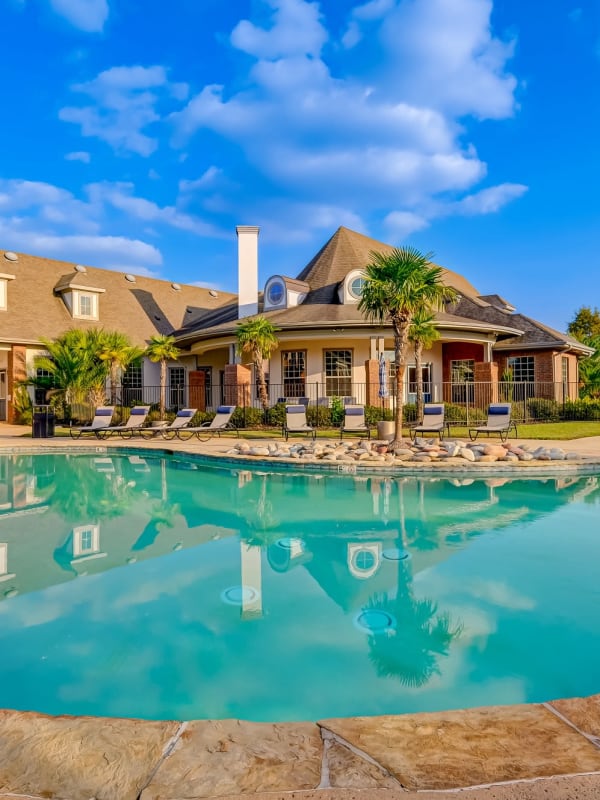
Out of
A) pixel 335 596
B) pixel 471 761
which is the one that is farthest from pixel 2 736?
pixel 335 596

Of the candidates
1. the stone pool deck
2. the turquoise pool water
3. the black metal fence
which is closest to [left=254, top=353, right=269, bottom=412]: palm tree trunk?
the black metal fence

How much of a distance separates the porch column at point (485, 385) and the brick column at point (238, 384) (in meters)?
9.99

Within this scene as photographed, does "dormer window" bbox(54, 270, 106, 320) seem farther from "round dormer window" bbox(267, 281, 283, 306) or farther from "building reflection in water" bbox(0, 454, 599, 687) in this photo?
"building reflection in water" bbox(0, 454, 599, 687)

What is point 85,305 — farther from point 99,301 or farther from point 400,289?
point 400,289

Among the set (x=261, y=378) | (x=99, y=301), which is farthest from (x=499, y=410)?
(x=99, y=301)

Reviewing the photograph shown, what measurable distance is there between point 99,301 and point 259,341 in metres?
13.4

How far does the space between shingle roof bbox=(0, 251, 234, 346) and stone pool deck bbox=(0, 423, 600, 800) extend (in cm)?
2587

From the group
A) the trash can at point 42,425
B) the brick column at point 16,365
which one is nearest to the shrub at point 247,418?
the trash can at point 42,425

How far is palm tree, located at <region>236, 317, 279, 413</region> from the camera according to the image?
2147 centimetres

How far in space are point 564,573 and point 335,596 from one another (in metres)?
2.66

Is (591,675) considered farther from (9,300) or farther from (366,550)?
(9,300)

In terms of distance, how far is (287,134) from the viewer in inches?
761

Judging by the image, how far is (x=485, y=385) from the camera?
2383cm

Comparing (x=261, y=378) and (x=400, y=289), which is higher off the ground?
(x=400, y=289)
